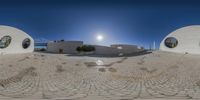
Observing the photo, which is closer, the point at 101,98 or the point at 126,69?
the point at 101,98

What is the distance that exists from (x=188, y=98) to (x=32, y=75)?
685 centimetres

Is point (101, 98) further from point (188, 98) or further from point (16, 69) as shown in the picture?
point (16, 69)

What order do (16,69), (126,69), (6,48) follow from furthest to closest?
(6,48), (126,69), (16,69)

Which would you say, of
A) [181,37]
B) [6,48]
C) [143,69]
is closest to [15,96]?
[143,69]

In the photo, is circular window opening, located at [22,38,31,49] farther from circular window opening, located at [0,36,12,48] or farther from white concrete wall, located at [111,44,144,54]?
white concrete wall, located at [111,44,144,54]

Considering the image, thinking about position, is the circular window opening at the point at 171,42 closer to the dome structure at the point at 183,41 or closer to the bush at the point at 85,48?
the dome structure at the point at 183,41

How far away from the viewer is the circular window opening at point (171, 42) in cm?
2305

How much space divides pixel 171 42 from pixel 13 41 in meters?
20.6

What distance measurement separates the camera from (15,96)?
5191mm

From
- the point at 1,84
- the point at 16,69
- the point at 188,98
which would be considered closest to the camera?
the point at 188,98

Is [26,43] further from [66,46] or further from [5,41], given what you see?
[66,46]

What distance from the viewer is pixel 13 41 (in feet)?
74.2

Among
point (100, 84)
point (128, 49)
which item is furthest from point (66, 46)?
point (100, 84)

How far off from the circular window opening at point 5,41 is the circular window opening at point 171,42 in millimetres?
20372
